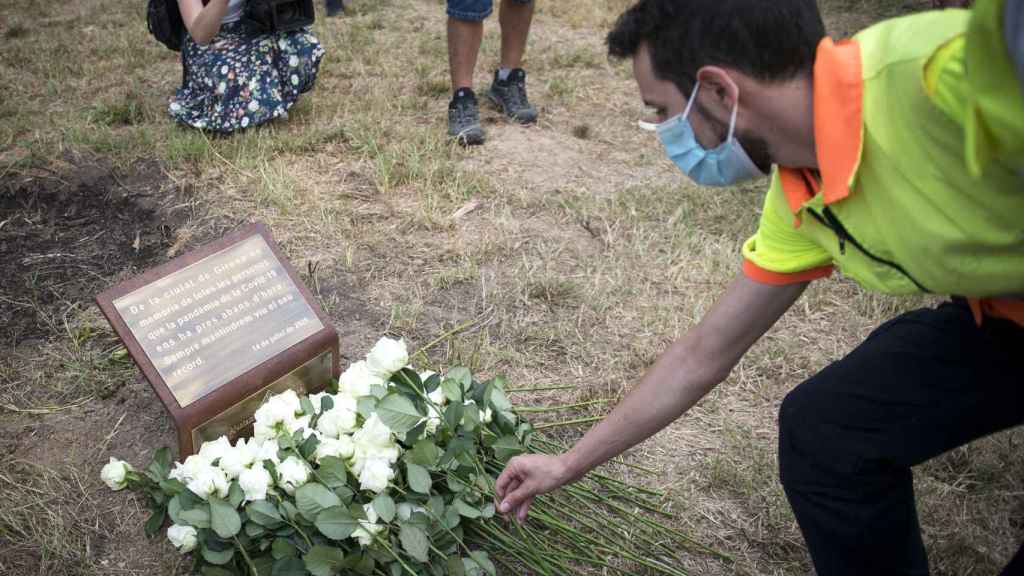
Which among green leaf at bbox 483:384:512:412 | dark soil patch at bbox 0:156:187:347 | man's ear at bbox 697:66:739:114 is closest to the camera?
man's ear at bbox 697:66:739:114

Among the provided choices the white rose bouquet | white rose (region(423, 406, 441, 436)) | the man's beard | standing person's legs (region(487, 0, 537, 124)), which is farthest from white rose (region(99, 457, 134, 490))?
standing person's legs (region(487, 0, 537, 124))

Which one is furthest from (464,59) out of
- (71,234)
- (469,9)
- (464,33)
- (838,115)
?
(838,115)

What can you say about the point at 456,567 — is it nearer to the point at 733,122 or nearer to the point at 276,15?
the point at 733,122

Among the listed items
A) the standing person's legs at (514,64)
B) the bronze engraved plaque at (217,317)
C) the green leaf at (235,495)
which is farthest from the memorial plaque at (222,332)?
the standing person's legs at (514,64)

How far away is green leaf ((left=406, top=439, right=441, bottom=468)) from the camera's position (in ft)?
5.65

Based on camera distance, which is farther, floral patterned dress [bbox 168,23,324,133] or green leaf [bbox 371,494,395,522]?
floral patterned dress [bbox 168,23,324,133]

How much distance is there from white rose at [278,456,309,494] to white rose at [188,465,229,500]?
4.6 inches

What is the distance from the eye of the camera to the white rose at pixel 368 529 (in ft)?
5.36

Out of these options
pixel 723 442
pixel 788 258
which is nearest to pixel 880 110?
pixel 788 258

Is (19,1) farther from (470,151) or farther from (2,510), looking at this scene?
(2,510)

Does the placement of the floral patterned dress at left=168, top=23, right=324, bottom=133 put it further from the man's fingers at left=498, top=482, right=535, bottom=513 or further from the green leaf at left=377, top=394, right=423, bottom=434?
the man's fingers at left=498, top=482, right=535, bottom=513

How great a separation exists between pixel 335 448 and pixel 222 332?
17.8 inches

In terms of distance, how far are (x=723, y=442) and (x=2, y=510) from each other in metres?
1.85

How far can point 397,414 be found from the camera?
1.75 m
